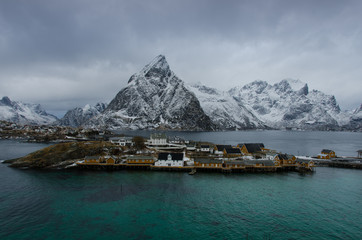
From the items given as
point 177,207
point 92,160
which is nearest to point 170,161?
point 92,160

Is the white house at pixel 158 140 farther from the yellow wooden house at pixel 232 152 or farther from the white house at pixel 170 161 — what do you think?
the white house at pixel 170 161

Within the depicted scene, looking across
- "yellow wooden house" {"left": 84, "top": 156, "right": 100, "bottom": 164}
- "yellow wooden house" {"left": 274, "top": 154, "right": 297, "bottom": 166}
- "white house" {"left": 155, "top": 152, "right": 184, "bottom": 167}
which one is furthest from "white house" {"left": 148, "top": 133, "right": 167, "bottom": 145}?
"yellow wooden house" {"left": 274, "top": 154, "right": 297, "bottom": 166}

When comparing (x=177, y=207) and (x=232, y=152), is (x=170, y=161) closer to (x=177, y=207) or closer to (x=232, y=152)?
(x=177, y=207)

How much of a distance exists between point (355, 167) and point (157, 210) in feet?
228

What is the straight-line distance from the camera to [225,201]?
37594 mm

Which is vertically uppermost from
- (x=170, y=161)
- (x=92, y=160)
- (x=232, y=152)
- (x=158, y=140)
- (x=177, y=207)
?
(x=158, y=140)

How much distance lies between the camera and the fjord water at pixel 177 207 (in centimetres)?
2781

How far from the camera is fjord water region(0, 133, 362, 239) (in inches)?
1095

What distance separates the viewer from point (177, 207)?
3497cm

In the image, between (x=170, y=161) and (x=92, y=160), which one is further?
(x=92, y=160)

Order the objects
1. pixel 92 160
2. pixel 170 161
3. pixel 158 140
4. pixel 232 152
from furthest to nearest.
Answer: pixel 158 140
pixel 232 152
pixel 92 160
pixel 170 161

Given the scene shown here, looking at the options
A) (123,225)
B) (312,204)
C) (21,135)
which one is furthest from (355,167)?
(21,135)

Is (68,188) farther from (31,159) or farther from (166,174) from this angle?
(31,159)

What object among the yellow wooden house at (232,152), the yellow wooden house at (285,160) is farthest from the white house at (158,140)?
the yellow wooden house at (285,160)
